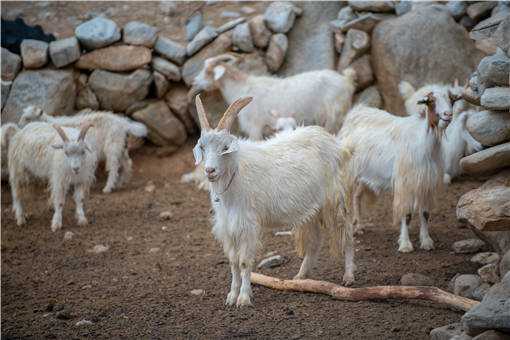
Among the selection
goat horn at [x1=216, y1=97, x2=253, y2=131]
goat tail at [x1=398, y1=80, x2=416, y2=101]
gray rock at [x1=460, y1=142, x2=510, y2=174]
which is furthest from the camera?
goat tail at [x1=398, y1=80, x2=416, y2=101]

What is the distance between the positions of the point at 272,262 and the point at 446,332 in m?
2.61

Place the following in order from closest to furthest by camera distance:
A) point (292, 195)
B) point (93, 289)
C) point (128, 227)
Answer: point (292, 195) < point (93, 289) < point (128, 227)

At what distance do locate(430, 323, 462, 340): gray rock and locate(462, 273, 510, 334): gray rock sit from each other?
1.22ft

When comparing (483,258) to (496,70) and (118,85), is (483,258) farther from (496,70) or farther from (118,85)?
(118,85)

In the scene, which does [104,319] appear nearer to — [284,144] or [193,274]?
[193,274]

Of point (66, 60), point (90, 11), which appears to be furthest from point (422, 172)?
point (90, 11)

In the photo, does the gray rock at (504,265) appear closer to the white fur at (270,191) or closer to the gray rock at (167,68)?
the white fur at (270,191)

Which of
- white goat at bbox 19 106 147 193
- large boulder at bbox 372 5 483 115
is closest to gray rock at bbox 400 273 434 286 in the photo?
large boulder at bbox 372 5 483 115

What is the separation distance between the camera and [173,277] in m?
6.58

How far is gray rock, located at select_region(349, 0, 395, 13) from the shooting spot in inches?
→ 440

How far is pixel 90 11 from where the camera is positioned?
40.1 ft

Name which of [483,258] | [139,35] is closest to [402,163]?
[483,258]

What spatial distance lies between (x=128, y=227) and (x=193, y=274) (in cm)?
217

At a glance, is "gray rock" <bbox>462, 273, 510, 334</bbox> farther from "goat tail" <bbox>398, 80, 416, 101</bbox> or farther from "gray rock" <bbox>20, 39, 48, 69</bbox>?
"gray rock" <bbox>20, 39, 48, 69</bbox>
